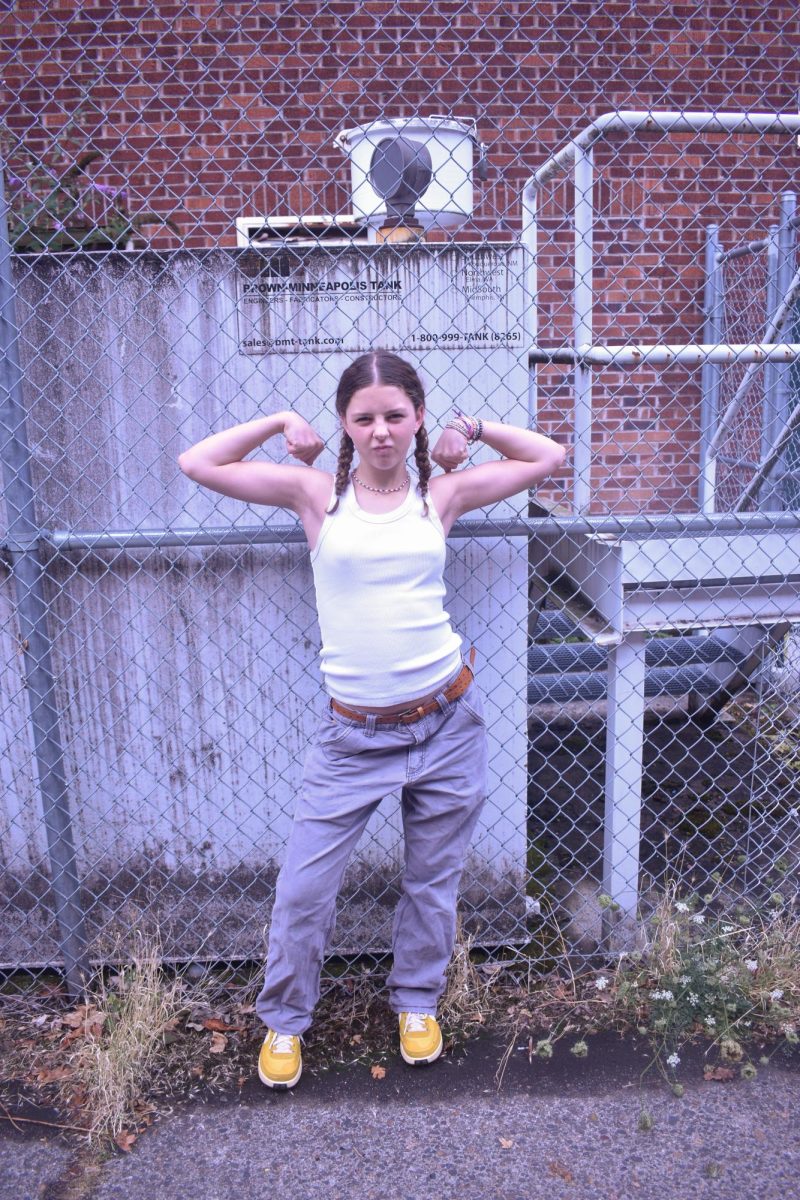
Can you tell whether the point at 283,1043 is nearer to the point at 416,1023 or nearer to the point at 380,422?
the point at 416,1023

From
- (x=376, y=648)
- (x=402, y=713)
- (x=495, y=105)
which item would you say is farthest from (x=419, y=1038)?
(x=495, y=105)

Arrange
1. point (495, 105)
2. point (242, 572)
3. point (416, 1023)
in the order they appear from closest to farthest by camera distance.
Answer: point (416, 1023)
point (242, 572)
point (495, 105)

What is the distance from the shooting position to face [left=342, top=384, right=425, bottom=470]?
2.25 metres

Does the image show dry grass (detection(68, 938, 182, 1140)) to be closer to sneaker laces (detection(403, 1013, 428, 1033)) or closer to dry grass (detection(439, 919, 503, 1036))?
sneaker laces (detection(403, 1013, 428, 1033))

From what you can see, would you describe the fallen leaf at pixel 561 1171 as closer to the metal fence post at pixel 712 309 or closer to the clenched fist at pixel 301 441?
the clenched fist at pixel 301 441

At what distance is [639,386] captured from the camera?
5863mm

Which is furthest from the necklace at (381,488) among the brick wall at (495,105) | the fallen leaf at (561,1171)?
the brick wall at (495,105)

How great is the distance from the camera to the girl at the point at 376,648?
90.9 inches

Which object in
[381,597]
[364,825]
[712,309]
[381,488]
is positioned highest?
[712,309]

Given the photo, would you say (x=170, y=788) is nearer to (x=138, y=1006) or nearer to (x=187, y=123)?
(x=138, y=1006)

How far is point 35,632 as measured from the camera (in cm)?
265

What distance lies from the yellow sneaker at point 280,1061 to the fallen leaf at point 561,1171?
645 millimetres

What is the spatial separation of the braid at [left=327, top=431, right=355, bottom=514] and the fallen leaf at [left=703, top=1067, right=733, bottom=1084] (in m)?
1.68

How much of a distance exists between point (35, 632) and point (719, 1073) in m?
2.08
